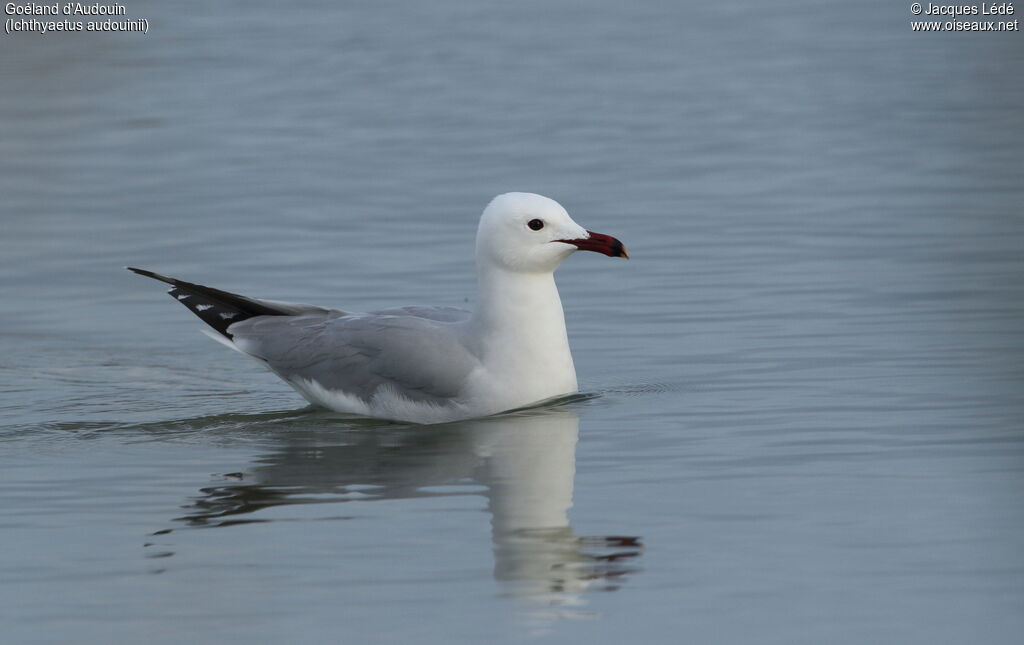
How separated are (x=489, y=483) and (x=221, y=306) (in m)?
3.34

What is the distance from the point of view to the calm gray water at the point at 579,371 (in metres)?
5.51

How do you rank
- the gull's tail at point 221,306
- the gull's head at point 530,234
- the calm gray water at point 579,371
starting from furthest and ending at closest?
the gull's tail at point 221,306 < the gull's head at point 530,234 < the calm gray water at point 579,371

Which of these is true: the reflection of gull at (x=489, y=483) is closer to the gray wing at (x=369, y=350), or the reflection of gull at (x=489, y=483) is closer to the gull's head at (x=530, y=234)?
the gray wing at (x=369, y=350)

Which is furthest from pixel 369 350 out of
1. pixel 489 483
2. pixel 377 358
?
pixel 489 483

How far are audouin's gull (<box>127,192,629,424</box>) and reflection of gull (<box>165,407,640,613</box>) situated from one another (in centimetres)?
17

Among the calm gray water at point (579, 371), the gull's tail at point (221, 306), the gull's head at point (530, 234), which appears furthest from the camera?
the gull's tail at point (221, 306)

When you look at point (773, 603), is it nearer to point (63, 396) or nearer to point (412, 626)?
point (412, 626)

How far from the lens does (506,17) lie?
28203 millimetres

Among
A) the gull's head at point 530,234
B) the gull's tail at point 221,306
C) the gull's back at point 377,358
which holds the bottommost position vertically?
the gull's back at point 377,358

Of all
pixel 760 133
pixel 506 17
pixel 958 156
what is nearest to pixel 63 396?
pixel 958 156

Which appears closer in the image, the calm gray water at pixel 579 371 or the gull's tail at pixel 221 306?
the calm gray water at pixel 579 371

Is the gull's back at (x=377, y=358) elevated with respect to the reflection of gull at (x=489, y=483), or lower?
elevated

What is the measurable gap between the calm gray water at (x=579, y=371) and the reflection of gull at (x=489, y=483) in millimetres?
31

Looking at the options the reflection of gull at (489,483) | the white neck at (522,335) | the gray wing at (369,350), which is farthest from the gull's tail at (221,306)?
the white neck at (522,335)
